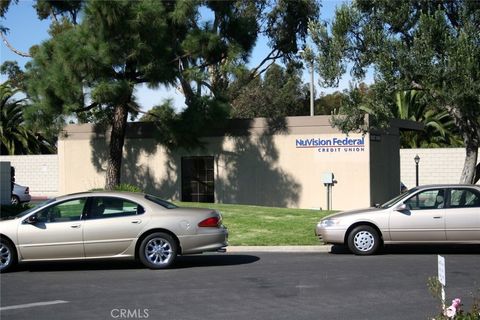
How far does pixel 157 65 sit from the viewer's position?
22938 millimetres

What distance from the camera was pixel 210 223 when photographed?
11.6m

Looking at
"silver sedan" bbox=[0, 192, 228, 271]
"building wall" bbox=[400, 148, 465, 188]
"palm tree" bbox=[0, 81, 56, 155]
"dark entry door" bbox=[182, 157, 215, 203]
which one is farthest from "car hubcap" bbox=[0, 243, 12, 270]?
"palm tree" bbox=[0, 81, 56, 155]

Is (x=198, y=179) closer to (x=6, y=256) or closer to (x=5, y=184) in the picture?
(x=5, y=184)

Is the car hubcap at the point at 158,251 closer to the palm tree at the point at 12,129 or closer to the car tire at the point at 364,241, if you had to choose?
the car tire at the point at 364,241

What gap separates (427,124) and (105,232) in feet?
104

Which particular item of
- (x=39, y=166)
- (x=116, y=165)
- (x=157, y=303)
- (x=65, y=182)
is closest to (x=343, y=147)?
(x=116, y=165)

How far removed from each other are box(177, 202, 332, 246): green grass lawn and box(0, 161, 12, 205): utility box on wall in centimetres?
622

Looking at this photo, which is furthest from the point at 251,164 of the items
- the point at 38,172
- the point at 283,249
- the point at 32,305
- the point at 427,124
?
the point at 32,305

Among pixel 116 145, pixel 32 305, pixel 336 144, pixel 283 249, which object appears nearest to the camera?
pixel 32 305

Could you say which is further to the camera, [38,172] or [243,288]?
[38,172]

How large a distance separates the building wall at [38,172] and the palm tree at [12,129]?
4.24m

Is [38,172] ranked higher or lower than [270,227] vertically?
higher

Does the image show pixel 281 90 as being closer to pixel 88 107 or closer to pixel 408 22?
pixel 88 107

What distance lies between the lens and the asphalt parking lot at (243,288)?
8.09 metres
